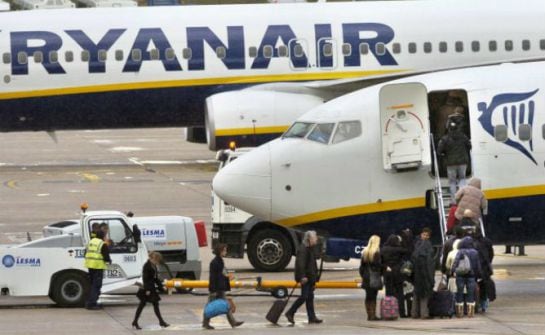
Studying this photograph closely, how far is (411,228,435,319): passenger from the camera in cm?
2914

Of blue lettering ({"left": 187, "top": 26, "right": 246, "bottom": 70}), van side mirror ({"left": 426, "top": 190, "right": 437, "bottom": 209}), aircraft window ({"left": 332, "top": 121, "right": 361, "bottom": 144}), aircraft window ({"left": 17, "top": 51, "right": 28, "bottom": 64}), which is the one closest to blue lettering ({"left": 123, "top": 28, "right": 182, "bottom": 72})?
blue lettering ({"left": 187, "top": 26, "right": 246, "bottom": 70})

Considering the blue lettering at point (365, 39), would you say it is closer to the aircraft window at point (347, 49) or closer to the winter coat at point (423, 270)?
the aircraft window at point (347, 49)

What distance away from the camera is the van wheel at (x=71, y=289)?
102 feet

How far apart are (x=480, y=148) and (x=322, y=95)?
20804 mm

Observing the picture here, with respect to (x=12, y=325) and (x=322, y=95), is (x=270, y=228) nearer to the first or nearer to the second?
(x=12, y=325)

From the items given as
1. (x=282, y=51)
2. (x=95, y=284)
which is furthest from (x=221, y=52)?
(x=95, y=284)

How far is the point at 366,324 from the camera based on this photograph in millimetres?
28422

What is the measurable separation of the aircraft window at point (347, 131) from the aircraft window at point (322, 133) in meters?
0.14

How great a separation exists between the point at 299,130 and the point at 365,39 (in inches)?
829

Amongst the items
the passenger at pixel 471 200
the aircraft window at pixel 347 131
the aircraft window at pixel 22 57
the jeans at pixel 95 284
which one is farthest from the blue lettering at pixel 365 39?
the jeans at pixel 95 284

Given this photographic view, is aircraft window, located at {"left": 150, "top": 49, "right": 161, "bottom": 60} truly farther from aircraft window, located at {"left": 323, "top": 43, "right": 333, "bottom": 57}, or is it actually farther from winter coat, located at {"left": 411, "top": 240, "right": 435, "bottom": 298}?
winter coat, located at {"left": 411, "top": 240, "right": 435, "bottom": 298}

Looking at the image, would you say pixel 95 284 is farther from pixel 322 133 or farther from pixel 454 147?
pixel 454 147

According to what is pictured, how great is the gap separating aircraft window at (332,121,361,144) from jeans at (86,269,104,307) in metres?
4.93

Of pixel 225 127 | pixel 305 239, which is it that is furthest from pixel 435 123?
pixel 225 127
